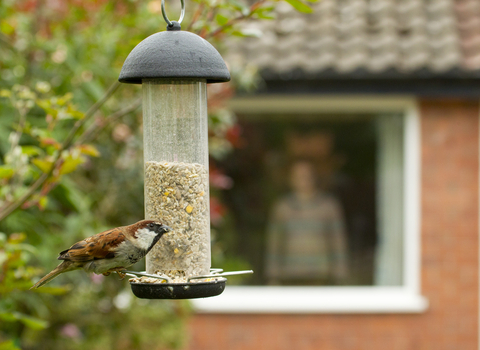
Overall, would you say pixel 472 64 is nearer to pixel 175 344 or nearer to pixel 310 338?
pixel 310 338

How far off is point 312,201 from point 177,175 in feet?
16.8

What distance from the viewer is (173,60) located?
2686mm

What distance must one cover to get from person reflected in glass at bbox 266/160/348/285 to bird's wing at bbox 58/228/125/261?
17.5 feet

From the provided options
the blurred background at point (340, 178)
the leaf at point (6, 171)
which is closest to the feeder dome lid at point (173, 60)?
the leaf at point (6, 171)

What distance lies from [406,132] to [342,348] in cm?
260

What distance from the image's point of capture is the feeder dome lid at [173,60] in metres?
2.68

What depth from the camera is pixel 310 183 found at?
26.7 feet

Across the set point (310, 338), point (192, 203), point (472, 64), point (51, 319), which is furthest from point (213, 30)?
point (310, 338)

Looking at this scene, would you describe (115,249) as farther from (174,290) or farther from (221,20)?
(221,20)

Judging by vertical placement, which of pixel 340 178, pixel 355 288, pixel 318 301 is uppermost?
pixel 340 178

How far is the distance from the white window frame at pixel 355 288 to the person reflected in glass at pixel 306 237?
16cm

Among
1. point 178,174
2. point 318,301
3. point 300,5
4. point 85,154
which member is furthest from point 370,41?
point 178,174

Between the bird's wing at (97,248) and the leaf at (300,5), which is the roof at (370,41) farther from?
the bird's wing at (97,248)

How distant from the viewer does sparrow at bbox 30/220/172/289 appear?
2.82 metres
